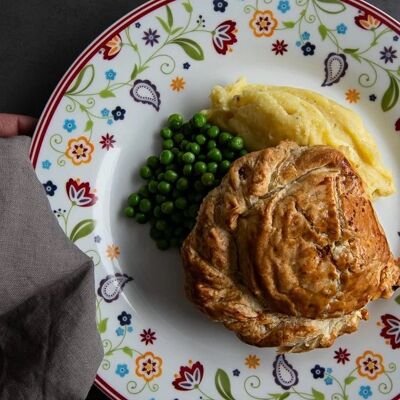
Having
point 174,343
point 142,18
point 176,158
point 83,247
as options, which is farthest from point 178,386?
point 142,18

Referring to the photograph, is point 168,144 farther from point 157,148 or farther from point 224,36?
point 224,36

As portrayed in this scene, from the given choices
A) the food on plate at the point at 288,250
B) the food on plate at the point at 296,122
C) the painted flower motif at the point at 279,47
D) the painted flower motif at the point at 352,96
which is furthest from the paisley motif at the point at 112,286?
the painted flower motif at the point at 352,96

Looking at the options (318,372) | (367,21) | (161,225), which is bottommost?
(318,372)

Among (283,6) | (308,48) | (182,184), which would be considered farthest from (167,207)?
A: (283,6)

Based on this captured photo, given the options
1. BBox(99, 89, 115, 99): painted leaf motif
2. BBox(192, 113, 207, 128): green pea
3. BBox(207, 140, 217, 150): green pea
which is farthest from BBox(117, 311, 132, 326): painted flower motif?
BBox(99, 89, 115, 99): painted leaf motif

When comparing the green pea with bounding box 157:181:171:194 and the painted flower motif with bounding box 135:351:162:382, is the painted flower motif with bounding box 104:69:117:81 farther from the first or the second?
the painted flower motif with bounding box 135:351:162:382
